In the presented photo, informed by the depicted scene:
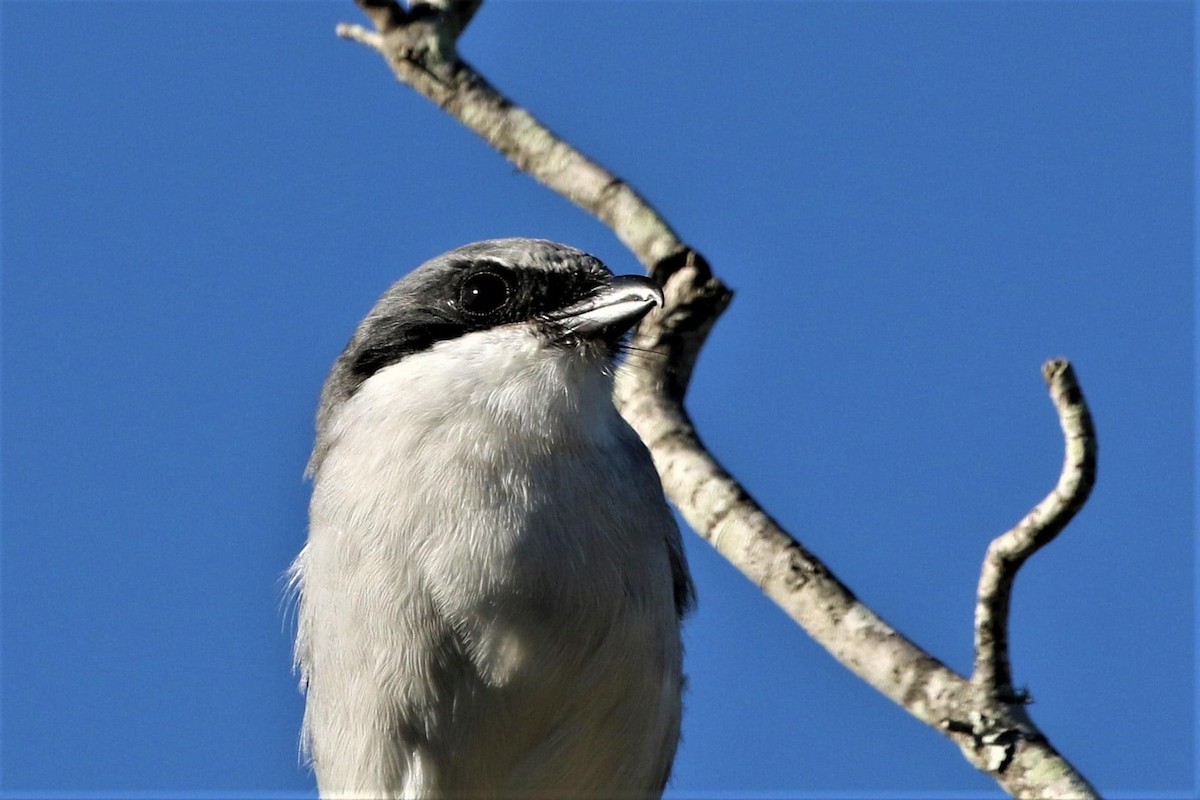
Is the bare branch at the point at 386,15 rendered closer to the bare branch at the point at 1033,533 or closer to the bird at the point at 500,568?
the bird at the point at 500,568

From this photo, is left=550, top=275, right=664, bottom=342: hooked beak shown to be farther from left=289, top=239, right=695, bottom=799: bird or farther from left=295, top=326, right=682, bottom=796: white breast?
left=295, top=326, right=682, bottom=796: white breast

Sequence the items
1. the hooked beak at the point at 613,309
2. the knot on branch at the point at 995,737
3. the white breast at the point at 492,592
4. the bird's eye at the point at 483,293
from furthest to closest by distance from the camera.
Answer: the bird's eye at the point at 483,293, the hooked beak at the point at 613,309, the white breast at the point at 492,592, the knot on branch at the point at 995,737

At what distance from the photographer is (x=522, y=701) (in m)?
5.33

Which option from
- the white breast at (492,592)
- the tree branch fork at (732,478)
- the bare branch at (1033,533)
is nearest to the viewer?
the bare branch at (1033,533)

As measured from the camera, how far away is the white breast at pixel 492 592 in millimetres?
5246

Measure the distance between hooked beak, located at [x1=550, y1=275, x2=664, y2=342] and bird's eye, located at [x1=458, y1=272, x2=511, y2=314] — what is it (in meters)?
0.23

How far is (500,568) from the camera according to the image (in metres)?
5.21

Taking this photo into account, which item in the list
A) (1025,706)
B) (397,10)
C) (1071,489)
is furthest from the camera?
(397,10)

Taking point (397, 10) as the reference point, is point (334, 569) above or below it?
below

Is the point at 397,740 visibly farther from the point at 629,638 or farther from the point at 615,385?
the point at 615,385

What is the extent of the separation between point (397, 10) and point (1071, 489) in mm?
4032

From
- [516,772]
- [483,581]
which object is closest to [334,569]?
[483,581]

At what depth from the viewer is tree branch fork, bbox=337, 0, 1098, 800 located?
437cm

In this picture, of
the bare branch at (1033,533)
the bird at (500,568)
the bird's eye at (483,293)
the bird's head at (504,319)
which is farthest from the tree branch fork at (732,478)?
the bird's eye at (483,293)
